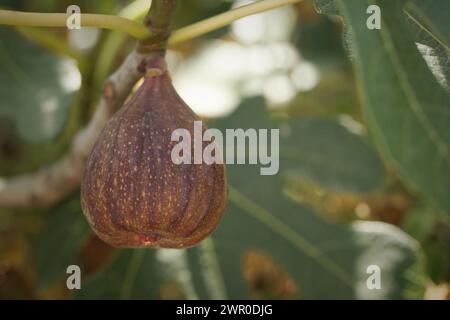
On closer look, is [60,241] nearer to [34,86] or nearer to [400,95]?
[34,86]

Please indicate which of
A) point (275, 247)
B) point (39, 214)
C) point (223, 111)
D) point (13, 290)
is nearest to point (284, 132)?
point (223, 111)

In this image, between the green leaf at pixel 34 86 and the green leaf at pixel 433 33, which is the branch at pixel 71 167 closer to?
the green leaf at pixel 34 86

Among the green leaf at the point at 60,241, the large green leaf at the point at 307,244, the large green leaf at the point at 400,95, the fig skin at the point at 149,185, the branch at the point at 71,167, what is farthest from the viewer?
the green leaf at the point at 60,241

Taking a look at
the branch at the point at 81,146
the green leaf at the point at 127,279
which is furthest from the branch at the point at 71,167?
the green leaf at the point at 127,279

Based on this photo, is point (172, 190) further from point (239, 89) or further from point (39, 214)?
point (239, 89)

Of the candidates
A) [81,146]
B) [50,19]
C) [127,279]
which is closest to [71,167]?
[81,146]

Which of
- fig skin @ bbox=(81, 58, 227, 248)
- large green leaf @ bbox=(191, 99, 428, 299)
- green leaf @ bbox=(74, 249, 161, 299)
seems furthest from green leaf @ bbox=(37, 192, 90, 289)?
fig skin @ bbox=(81, 58, 227, 248)

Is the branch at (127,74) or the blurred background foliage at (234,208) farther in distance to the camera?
the blurred background foliage at (234,208)
